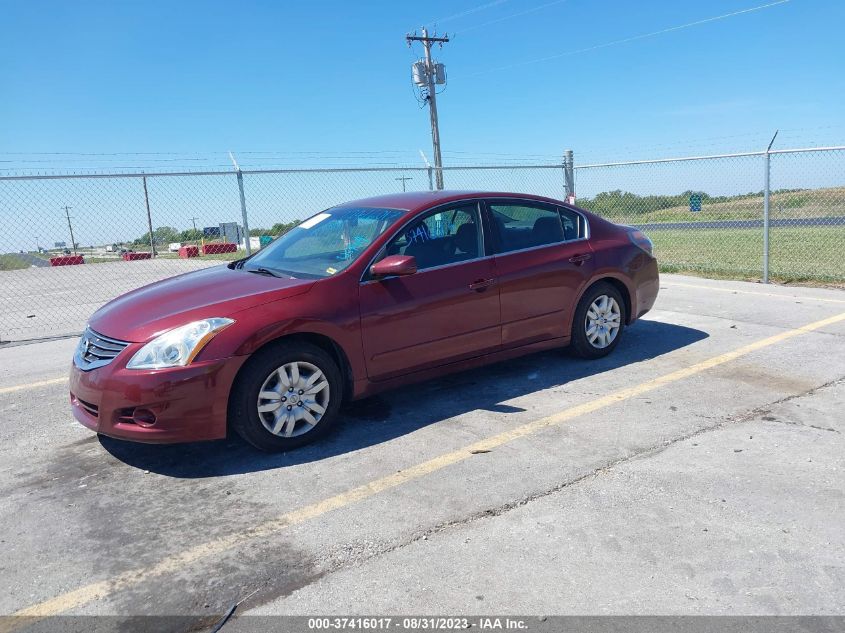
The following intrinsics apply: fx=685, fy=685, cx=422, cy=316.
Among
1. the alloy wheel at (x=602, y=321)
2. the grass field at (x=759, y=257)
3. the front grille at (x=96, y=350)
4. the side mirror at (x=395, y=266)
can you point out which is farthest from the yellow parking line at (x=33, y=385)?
the grass field at (x=759, y=257)

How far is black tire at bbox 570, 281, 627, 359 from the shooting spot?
5816 mm

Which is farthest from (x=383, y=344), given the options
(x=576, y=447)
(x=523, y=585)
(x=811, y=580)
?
(x=811, y=580)

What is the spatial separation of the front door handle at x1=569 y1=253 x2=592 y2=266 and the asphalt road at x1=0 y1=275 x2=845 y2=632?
0.94m

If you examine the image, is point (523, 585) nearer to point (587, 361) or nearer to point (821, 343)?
point (587, 361)

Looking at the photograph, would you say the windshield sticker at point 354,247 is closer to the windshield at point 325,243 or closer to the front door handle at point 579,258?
the windshield at point 325,243

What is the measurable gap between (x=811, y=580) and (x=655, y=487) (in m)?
→ 0.93

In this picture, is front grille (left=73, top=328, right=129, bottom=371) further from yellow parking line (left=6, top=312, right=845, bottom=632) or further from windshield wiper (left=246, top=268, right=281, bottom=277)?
yellow parking line (left=6, top=312, right=845, bottom=632)

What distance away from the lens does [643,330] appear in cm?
715

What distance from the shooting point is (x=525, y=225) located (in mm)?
5566

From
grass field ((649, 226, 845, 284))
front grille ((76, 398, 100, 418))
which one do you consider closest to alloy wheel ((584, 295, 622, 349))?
front grille ((76, 398, 100, 418))

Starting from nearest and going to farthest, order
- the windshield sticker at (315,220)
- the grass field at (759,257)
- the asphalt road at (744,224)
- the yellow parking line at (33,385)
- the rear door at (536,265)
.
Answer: the rear door at (536,265) < the windshield sticker at (315,220) < the yellow parking line at (33,385) < the grass field at (759,257) < the asphalt road at (744,224)

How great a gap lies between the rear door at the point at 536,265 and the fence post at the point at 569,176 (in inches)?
284

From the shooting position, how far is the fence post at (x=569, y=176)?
Result: 12.8 meters

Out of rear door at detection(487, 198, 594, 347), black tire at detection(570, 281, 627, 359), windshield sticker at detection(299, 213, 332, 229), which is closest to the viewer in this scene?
rear door at detection(487, 198, 594, 347)
